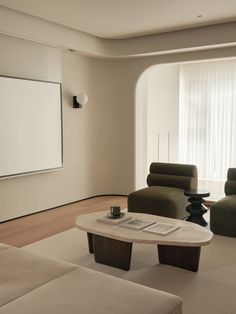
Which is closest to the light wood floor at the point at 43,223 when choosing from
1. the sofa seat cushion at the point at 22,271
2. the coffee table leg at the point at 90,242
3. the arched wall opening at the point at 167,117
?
the coffee table leg at the point at 90,242

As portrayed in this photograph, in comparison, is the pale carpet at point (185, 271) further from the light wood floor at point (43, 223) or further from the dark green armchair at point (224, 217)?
the light wood floor at point (43, 223)

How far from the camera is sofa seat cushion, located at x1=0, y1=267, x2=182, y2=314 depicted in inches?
65.7

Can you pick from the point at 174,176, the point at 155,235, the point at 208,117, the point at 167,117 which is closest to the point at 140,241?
the point at 155,235

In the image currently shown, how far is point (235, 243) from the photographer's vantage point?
3977 millimetres

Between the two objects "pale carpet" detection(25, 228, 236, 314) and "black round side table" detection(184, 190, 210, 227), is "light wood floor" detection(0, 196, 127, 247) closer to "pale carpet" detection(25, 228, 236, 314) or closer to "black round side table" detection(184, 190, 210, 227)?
"pale carpet" detection(25, 228, 236, 314)

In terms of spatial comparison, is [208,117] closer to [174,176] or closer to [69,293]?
[174,176]

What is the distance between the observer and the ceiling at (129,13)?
4.27m

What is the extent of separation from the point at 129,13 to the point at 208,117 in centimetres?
Result: 272

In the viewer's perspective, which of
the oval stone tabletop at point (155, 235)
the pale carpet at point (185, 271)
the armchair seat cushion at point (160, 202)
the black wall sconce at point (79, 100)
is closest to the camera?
the pale carpet at point (185, 271)

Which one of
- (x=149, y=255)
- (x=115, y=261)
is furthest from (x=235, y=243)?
(x=115, y=261)

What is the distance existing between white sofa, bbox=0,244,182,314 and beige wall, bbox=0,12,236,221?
3016 millimetres

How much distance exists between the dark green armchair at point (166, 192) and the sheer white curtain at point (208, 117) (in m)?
1.65

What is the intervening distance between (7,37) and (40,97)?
91cm

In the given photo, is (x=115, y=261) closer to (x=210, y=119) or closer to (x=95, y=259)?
(x=95, y=259)
